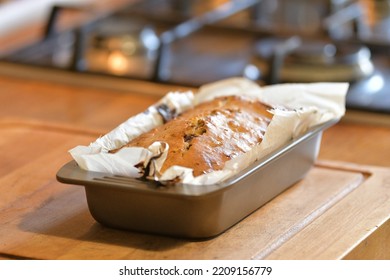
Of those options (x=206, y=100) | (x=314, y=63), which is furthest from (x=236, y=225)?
(x=314, y=63)

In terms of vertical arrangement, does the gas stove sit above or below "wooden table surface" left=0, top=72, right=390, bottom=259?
above

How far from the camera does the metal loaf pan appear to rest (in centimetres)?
96

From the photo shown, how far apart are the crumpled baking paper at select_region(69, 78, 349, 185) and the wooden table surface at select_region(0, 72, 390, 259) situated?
3.0 inches

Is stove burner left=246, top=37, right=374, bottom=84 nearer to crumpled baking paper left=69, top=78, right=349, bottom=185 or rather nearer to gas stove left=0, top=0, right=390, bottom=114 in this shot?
gas stove left=0, top=0, right=390, bottom=114

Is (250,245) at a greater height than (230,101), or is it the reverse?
(230,101)

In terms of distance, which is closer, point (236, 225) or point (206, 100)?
point (236, 225)

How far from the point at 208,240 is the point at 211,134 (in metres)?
0.12

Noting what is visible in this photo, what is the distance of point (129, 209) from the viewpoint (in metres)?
0.99

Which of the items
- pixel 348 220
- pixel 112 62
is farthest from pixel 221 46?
pixel 348 220

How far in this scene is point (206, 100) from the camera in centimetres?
127

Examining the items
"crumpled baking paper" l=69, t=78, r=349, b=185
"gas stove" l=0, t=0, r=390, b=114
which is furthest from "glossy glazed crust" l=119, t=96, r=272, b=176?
"gas stove" l=0, t=0, r=390, b=114

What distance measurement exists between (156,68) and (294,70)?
0.77 ft

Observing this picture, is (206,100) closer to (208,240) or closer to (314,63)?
(208,240)

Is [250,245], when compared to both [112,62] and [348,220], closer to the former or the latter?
[348,220]
